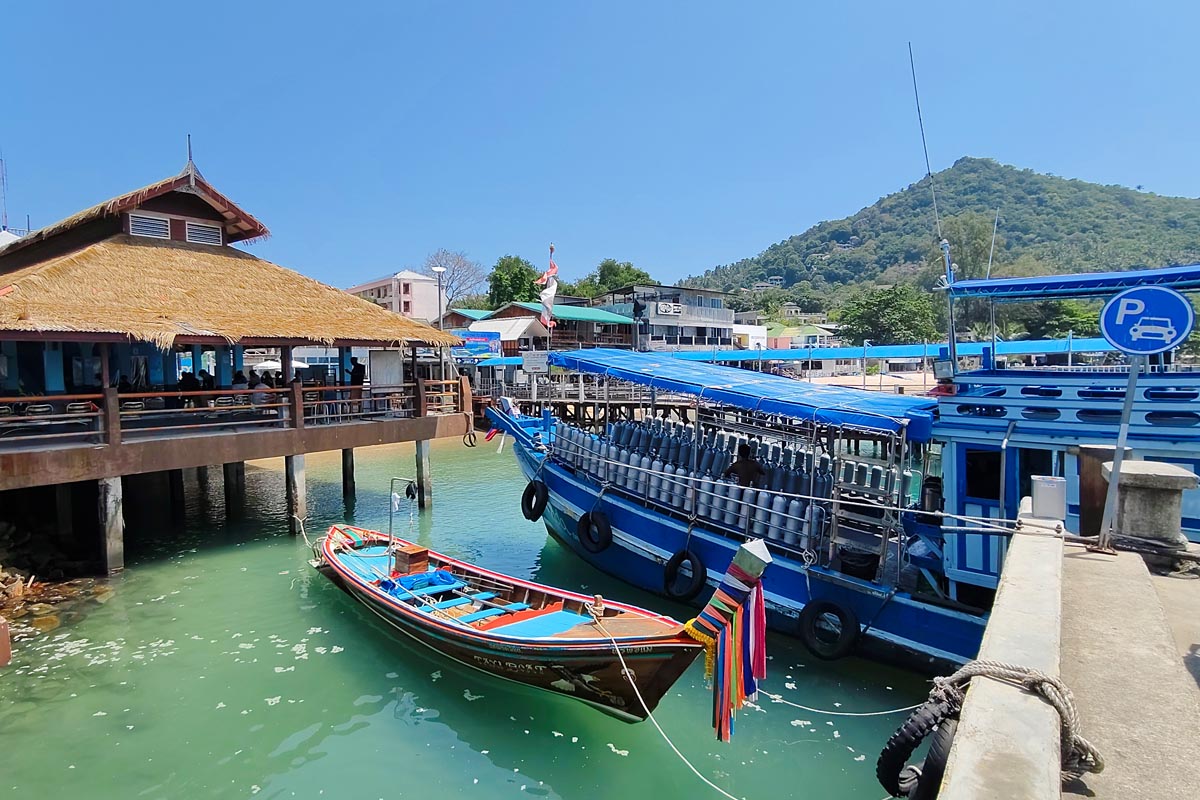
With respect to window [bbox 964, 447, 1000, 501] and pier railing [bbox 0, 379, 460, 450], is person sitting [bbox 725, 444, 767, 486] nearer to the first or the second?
window [bbox 964, 447, 1000, 501]

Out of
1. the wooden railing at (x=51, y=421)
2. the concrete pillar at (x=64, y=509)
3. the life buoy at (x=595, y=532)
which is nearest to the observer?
the wooden railing at (x=51, y=421)

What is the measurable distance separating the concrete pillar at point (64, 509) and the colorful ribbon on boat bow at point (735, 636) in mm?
14540

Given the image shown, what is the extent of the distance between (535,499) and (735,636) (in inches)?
323

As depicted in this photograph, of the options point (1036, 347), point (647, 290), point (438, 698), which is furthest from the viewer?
point (647, 290)

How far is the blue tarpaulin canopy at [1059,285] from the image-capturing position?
805 centimetres

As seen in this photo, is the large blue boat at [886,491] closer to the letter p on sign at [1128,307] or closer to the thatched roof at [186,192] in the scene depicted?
the letter p on sign at [1128,307]

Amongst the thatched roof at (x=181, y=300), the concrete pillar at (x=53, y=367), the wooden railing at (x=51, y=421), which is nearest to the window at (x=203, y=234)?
the thatched roof at (x=181, y=300)

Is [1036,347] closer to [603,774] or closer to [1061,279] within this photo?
[1061,279]

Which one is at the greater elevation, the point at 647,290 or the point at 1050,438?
the point at 647,290

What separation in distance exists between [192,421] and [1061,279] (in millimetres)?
16367

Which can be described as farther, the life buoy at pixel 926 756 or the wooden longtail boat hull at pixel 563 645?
the wooden longtail boat hull at pixel 563 645

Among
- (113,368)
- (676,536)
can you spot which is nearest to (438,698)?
(676,536)

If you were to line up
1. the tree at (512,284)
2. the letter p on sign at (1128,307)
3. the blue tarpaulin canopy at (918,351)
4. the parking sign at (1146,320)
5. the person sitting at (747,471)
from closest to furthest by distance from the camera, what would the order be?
A: the parking sign at (1146,320) < the letter p on sign at (1128,307) < the person sitting at (747,471) < the blue tarpaulin canopy at (918,351) < the tree at (512,284)

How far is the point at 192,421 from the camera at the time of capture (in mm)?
14898
